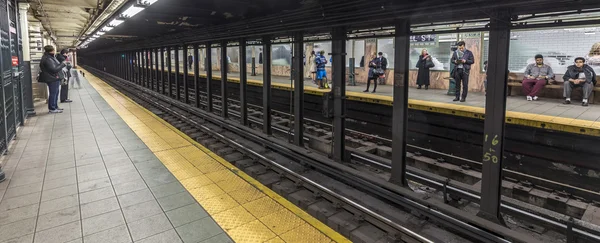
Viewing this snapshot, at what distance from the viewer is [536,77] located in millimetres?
8523

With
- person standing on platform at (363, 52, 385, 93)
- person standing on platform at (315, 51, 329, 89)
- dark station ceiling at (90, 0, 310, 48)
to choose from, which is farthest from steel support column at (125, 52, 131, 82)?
person standing on platform at (363, 52, 385, 93)

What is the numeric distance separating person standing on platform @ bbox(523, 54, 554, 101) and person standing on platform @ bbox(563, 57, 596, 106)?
0.51 metres

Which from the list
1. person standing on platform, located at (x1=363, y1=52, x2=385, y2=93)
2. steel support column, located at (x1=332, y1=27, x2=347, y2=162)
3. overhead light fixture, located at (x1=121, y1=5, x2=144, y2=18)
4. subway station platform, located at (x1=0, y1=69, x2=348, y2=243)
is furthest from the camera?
person standing on platform, located at (x1=363, y1=52, x2=385, y2=93)

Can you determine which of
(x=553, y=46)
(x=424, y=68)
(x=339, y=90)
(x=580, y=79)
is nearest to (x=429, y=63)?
(x=424, y=68)

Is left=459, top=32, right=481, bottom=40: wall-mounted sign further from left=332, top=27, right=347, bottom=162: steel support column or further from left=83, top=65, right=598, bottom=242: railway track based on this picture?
left=332, top=27, right=347, bottom=162: steel support column

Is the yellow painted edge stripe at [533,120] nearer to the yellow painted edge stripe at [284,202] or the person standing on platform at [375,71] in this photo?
the yellow painted edge stripe at [284,202]

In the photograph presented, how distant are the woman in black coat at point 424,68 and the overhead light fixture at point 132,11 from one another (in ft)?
26.2

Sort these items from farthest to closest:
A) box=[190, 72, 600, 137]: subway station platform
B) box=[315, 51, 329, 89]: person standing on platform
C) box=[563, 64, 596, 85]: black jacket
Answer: box=[315, 51, 329, 89]: person standing on platform < box=[563, 64, 596, 85]: black jacket < box=[190, 72, 600, 137]: subway station platform

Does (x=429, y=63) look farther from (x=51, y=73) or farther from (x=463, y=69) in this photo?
(x=51, y=73)

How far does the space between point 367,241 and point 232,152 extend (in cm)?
304

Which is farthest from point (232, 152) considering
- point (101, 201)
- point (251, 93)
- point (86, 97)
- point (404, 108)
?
point (86, 97)

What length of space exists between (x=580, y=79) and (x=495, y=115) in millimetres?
6755

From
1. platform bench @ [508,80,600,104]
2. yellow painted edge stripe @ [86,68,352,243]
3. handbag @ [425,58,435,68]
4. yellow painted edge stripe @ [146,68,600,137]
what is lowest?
yellow painted edge stripe @ [86,68,352,243]

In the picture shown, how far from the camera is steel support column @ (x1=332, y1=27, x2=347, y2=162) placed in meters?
4.04
